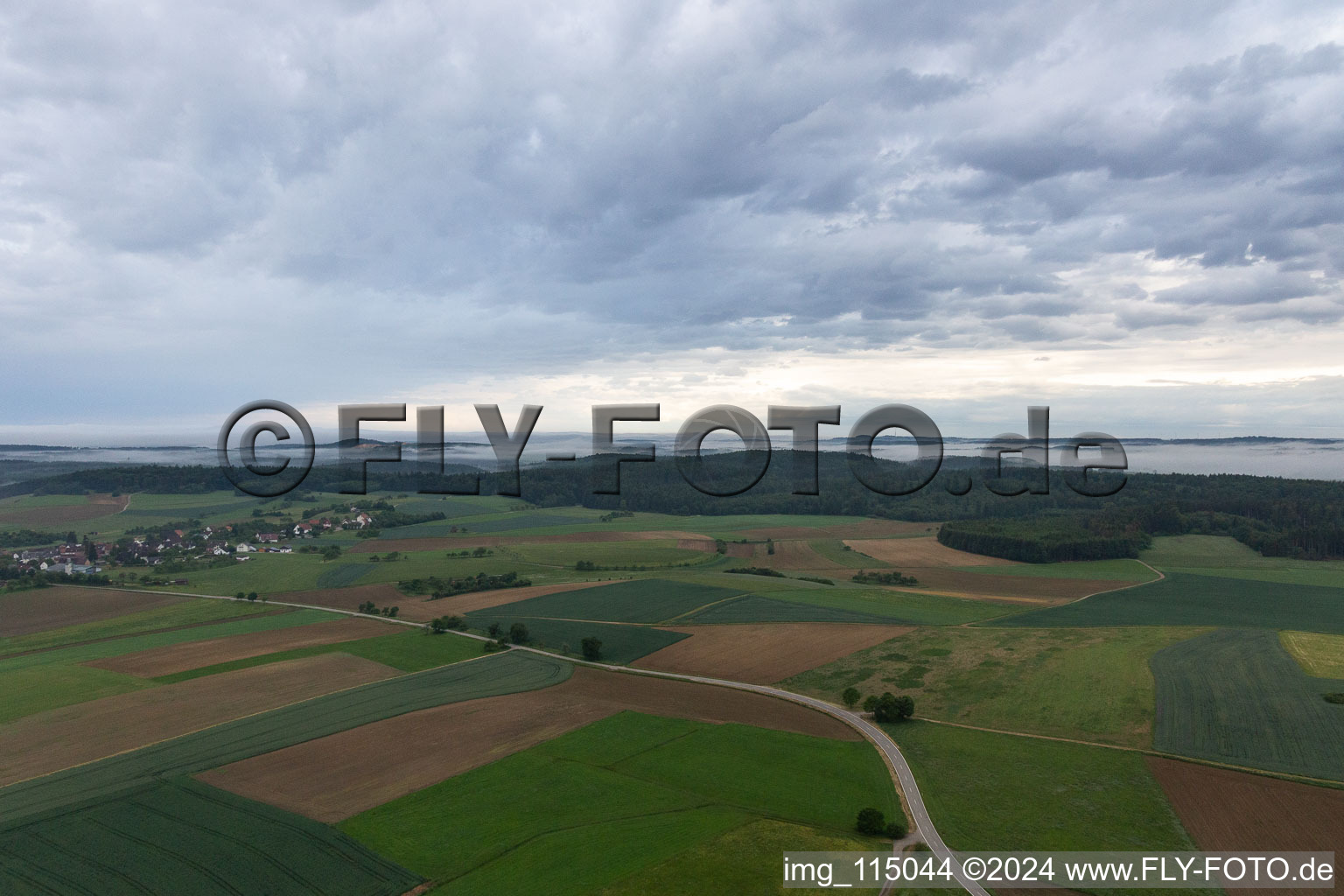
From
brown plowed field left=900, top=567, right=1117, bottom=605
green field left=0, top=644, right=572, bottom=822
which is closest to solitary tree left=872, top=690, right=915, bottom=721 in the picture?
green field left=0, top=644, right=572, bottom=822

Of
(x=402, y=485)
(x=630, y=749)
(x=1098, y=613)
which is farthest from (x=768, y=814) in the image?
(x=402, y=485)

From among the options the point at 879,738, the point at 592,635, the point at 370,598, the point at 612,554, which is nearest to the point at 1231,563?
the point at 879,738

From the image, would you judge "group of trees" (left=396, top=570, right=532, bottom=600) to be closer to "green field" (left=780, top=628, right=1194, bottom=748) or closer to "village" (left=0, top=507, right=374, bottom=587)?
"village" (left=0, top=507, right=374, bottom=587)

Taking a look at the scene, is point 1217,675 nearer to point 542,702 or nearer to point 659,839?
point 659,839

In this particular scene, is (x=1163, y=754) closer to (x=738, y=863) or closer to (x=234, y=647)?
(x=738, y=863)

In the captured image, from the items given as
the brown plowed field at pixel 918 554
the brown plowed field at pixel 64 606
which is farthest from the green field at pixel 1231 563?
the brown plowed field at pixel 64 606

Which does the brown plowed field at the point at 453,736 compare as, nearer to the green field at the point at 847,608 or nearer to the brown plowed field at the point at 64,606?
the green field at the point at 847,608
